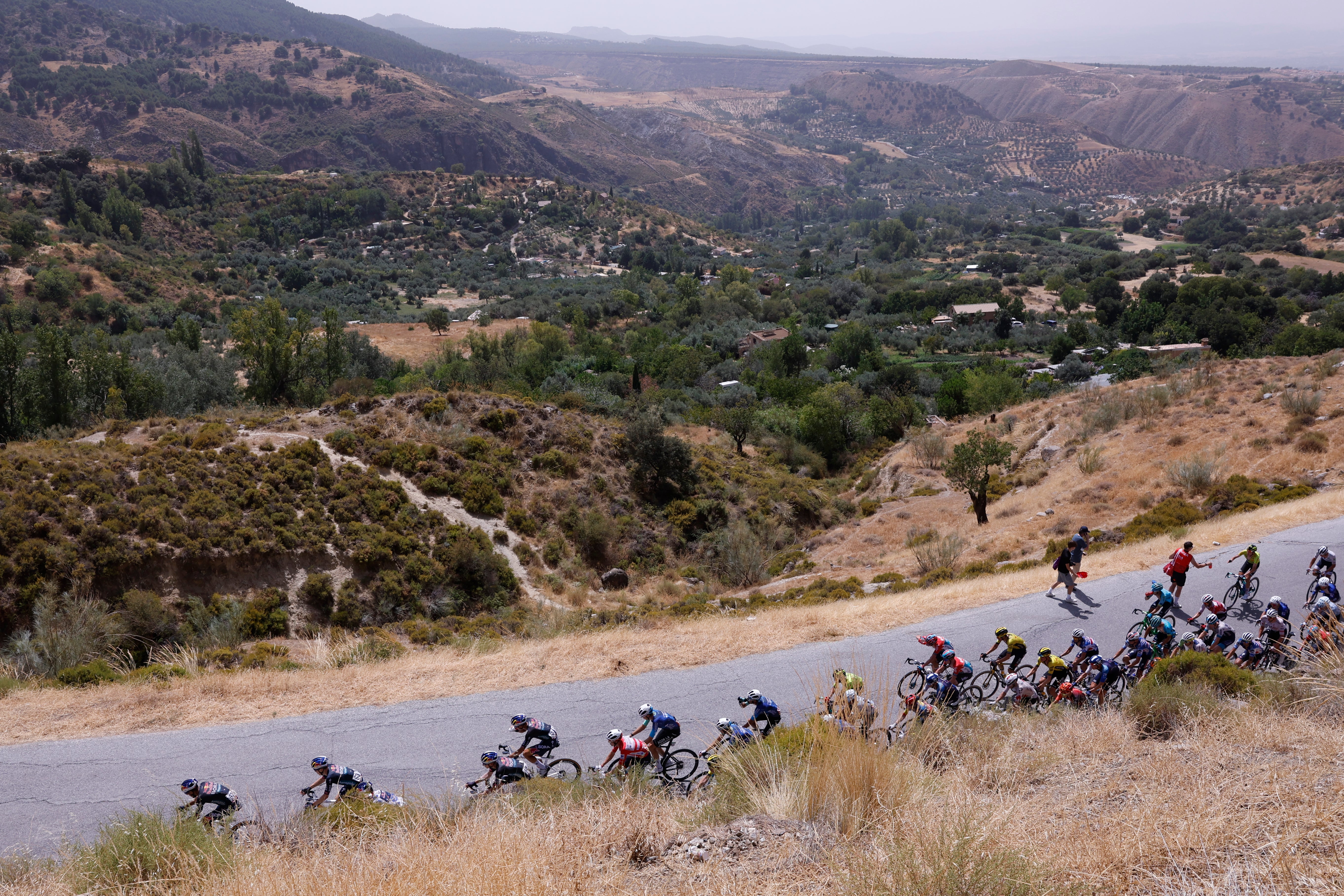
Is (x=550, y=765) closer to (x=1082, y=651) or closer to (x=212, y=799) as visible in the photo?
(x=212, y=799)

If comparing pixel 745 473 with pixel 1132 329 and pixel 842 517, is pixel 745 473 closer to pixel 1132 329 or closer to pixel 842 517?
pixel 842 517

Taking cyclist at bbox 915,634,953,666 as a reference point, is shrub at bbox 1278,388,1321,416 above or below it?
above

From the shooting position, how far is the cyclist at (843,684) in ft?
20.4

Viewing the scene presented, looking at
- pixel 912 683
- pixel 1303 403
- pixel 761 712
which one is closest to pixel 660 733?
pixel 761 712

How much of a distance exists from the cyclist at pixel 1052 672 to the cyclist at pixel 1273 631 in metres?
2.61

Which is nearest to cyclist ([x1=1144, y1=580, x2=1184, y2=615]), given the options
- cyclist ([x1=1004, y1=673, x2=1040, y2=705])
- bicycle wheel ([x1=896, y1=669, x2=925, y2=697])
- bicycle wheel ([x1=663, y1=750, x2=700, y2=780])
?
cyclist ([x1=1004, y1=673, x2=1040, y2=705])

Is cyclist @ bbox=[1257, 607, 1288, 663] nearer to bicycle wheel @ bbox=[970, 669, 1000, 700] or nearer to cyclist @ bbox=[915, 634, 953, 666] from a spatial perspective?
bicycle wheel @ bbox=[970, 669, 1000, 700]

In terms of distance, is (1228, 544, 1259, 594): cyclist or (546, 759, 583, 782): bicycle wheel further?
(1228, 544, 1259, 594): cyclist

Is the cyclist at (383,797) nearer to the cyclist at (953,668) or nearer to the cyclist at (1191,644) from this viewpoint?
the cyclist at (953,668)

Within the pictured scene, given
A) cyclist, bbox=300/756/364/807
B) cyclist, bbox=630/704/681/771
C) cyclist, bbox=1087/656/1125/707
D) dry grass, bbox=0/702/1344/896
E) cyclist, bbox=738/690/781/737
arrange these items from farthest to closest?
cyclist, bbox=1087/656/1125/707
cyclist, bbox=738/690/781/737
cyclist, bbox=630/704/681/771
cyclist, bbox=300/756/364/807
dry grass, bbox=0/702/1344/896

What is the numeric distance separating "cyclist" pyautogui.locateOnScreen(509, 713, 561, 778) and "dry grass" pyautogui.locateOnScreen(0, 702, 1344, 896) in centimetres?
91

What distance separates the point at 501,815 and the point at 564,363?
1968 inches

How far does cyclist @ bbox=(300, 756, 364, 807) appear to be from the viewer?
6.74 metres

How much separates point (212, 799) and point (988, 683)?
28.5ft
